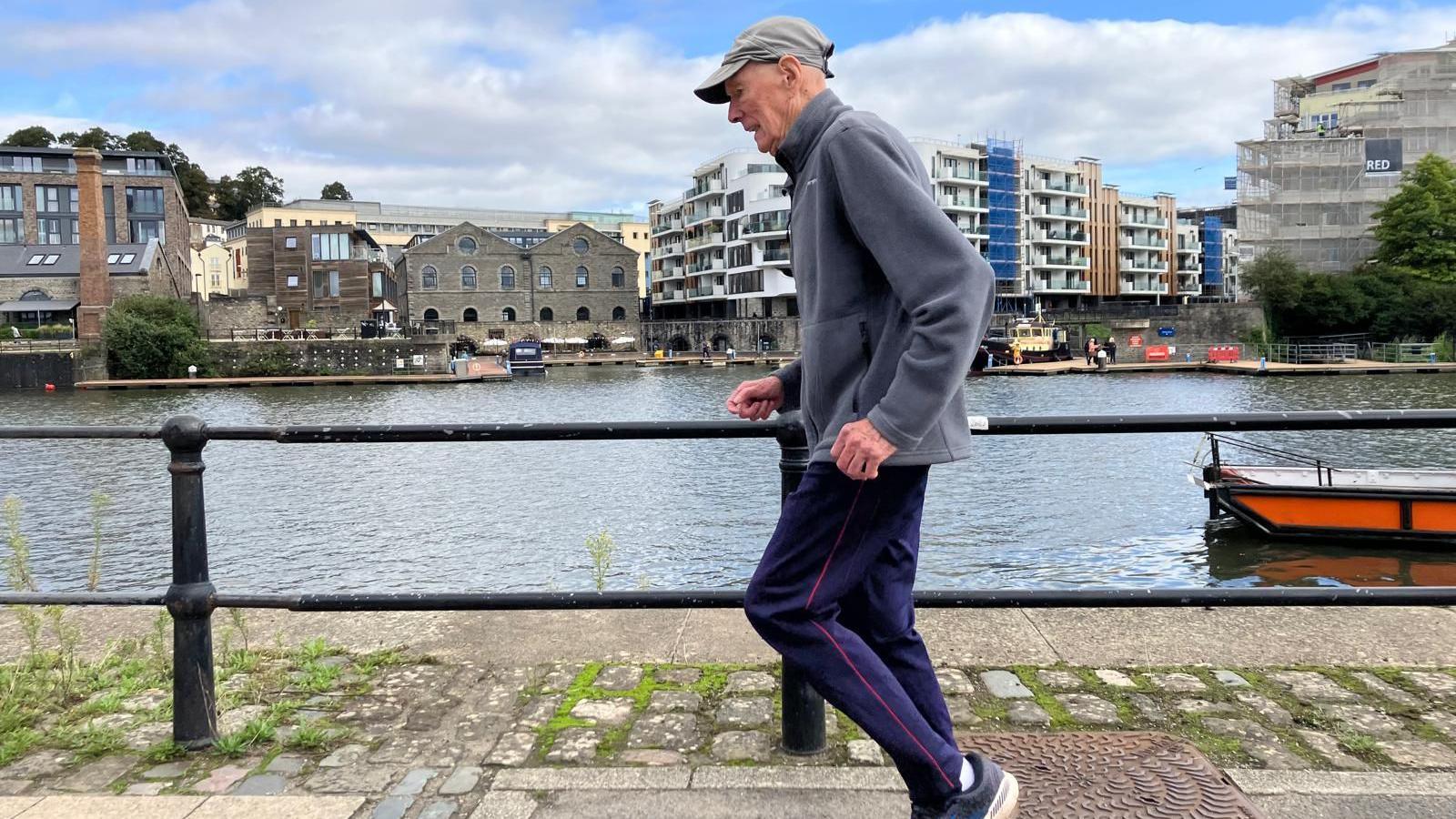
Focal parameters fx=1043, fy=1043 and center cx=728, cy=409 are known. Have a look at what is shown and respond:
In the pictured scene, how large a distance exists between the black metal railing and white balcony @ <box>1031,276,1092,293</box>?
9515 cm

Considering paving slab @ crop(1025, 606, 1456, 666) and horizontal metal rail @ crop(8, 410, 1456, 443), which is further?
paving slab @ crop(1025, 606, 1456, 666)

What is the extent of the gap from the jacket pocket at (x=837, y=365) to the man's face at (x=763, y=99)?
430 mm

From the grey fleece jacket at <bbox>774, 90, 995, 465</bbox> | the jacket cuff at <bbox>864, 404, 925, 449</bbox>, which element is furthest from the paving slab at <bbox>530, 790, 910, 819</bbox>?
the jacket cuff at <bbox>864, 404, 925, 449</bbox>

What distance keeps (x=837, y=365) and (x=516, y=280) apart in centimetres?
9002

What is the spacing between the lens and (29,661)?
3.81 metres

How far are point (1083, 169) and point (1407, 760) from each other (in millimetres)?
104318

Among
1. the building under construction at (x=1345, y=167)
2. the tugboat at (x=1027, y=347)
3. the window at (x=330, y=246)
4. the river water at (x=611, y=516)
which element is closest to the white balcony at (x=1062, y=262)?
the tugboat at (x=1027, y=347)

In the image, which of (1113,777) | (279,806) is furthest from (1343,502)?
(279,806)

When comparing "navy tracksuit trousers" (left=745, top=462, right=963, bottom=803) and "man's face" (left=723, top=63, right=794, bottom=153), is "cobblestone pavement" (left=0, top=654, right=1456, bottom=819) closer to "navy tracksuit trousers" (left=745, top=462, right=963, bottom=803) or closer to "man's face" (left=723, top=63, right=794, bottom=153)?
"navy tracksuit trousers" (left=745, top=462, right=963, bottom=803)

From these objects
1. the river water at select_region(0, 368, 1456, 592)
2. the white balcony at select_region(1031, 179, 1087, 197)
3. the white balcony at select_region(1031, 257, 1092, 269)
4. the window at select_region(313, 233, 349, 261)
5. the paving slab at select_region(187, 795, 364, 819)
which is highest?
the white balcony at select_region(1031, 179, 1087, 197)

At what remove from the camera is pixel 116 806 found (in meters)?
2.67

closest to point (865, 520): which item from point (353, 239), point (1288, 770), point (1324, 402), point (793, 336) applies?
point (1288, 770)

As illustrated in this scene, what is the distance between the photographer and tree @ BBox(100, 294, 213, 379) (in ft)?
199

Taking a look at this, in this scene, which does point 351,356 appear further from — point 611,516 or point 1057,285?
point 1057,285
